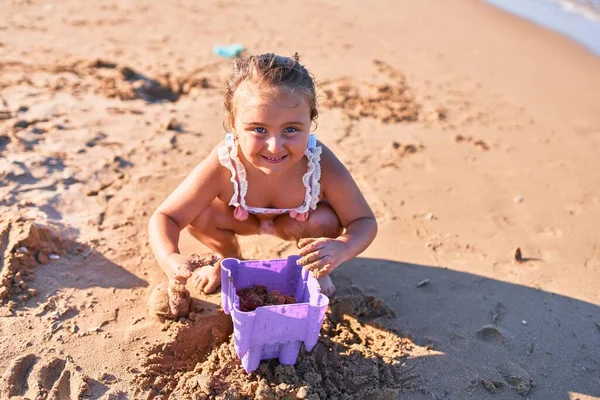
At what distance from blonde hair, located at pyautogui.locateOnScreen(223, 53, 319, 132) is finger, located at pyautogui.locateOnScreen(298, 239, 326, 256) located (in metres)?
0.57

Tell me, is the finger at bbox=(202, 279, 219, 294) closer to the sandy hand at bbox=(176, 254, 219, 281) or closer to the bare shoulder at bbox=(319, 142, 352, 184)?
the sandy hand at bbox=(176, 254, 219, 281)

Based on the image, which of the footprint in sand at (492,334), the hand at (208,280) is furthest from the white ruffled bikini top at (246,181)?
the footprint in sand at (492,334)

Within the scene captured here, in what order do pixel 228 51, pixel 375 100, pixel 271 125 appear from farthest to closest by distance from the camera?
pixel 228 51, pixel 375 100, pixel 271 125

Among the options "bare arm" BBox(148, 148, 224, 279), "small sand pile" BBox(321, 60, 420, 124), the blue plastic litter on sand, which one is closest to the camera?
"bare arm" BBox(148, 148, 224, 279)

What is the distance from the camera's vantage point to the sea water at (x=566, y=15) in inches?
291

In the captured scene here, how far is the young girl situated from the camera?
7.84ft

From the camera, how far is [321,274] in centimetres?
234

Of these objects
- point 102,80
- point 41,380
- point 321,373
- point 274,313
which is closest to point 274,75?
point 274,313

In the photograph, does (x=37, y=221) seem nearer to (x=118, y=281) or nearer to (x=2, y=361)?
(x=118, y=281)

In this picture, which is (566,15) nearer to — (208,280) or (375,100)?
(375,100)

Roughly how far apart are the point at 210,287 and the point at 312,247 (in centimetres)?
72

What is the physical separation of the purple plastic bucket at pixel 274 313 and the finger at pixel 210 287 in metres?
0.32

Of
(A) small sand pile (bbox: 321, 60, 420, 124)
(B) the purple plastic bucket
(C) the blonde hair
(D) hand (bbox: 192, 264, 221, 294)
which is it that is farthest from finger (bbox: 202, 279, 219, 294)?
(A) small sand pile (bbox: 321, 60, 420, 124)

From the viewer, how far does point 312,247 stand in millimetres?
2373
